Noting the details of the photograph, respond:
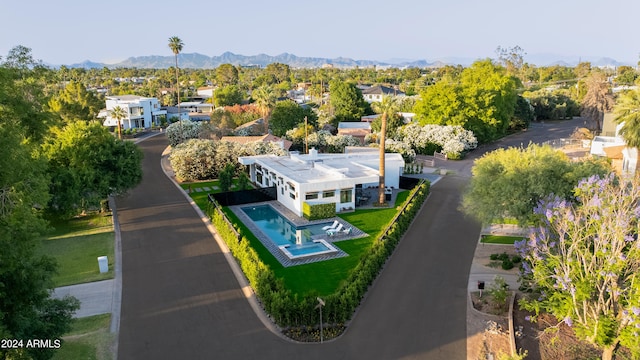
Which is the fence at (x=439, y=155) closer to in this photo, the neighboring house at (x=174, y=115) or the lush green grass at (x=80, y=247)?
the lush green grass at (x=80, y=247)

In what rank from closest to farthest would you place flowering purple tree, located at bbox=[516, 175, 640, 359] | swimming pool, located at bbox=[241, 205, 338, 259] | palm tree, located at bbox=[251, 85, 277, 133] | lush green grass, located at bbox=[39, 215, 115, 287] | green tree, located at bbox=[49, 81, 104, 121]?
flowering purple tree, located at bbox=[516, 175, 640, 359], lush green grass, located at bbox=[39, 215, 115, 287], swimming pool, located at bbox=[241, 205, 338, 259], green tree, located at bbox=[49, 81, 104, 121], palm tree, located at bbox=[251, 85, 277, 133]

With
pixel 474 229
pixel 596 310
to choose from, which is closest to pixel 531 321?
pixel 596 310

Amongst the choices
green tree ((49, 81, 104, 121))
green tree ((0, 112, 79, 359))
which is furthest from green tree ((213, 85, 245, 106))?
green tree ((0, 112, 79, 359))

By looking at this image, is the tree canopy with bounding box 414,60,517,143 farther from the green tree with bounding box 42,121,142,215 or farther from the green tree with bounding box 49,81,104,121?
the green tree with bounding box 49,81,104,121

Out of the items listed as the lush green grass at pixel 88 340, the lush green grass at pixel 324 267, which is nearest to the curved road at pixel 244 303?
the lush green grass at pixel 88 340

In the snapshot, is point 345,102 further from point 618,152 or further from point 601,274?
point 601,274

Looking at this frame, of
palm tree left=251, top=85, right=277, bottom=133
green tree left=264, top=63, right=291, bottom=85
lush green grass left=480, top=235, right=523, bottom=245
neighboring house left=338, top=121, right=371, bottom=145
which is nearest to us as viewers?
lush green grass left=480, top=235, right=523, bottom=245

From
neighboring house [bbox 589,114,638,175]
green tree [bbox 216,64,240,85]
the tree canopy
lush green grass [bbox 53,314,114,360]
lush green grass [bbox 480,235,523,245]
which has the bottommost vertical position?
lush green grass [bbox 53,314,114,360]
